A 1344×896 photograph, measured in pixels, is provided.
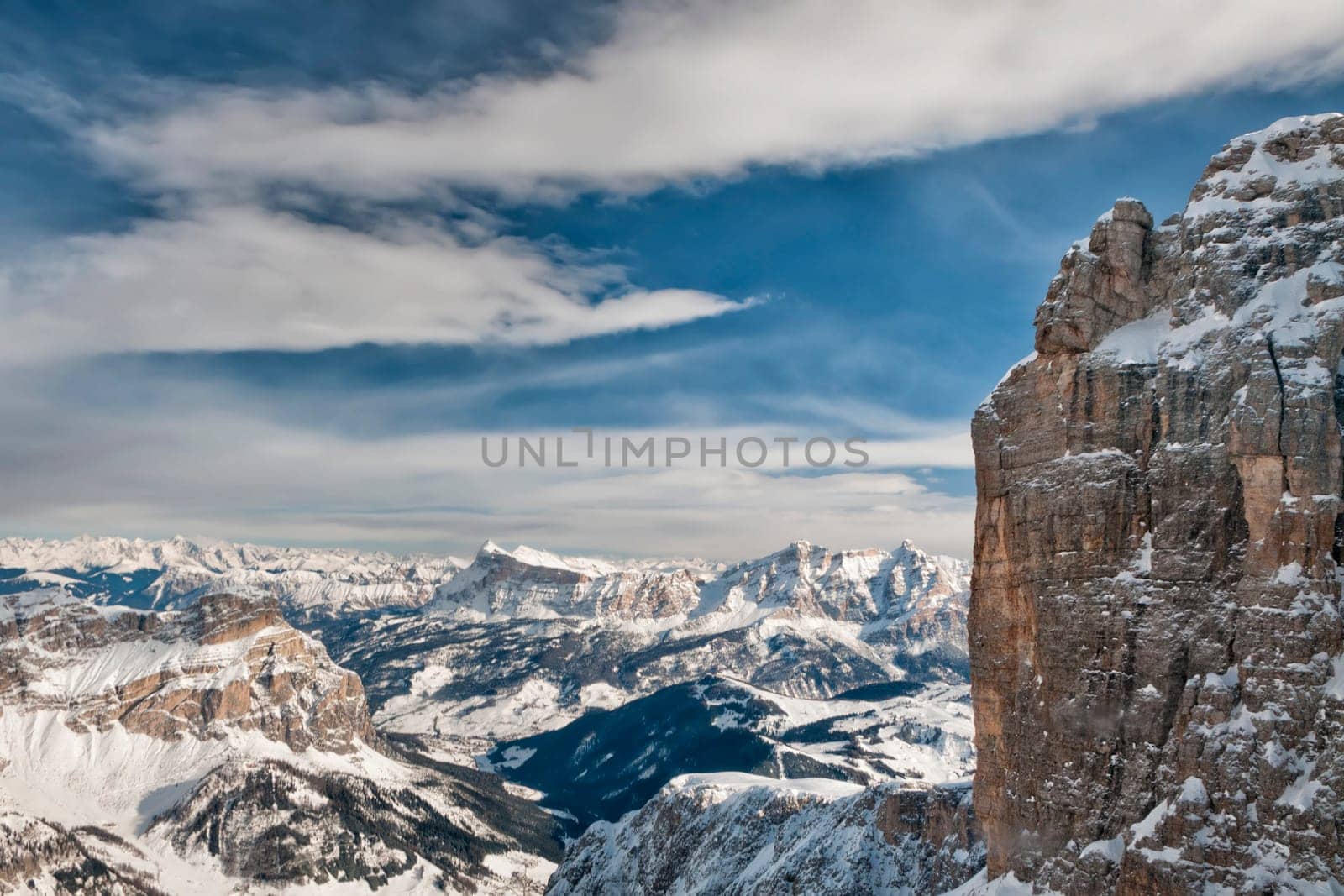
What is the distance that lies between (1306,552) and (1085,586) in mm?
14078

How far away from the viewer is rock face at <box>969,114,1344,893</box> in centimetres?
5916

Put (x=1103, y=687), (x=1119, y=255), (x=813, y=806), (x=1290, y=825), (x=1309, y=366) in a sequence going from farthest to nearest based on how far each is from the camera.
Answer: (x=813, y=806)
(x=1119, y=255)
(x=1103, y=687)
(x=1309, y=366)
(x=1290, y=825)

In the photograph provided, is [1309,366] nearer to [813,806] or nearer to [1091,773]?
[1091,773]

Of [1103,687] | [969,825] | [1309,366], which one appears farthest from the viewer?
[969,825]

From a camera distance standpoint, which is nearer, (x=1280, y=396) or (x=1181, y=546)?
(x=1280, y=396)

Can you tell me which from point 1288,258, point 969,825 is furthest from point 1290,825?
point 969,825

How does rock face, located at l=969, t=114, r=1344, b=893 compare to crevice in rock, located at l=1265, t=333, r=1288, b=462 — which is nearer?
rock face, located at l=969, t=114, r=1344, b=893

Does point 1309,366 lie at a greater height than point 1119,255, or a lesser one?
lesser

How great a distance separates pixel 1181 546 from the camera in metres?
65.4

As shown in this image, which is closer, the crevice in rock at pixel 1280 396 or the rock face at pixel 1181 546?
the rock face at pixel 1181 546

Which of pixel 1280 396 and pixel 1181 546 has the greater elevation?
pixel 1280 396

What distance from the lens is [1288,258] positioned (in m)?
66.1

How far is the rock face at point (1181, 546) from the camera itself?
5916 cm

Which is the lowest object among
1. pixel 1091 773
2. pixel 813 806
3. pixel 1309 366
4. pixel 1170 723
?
pixel 813 806
